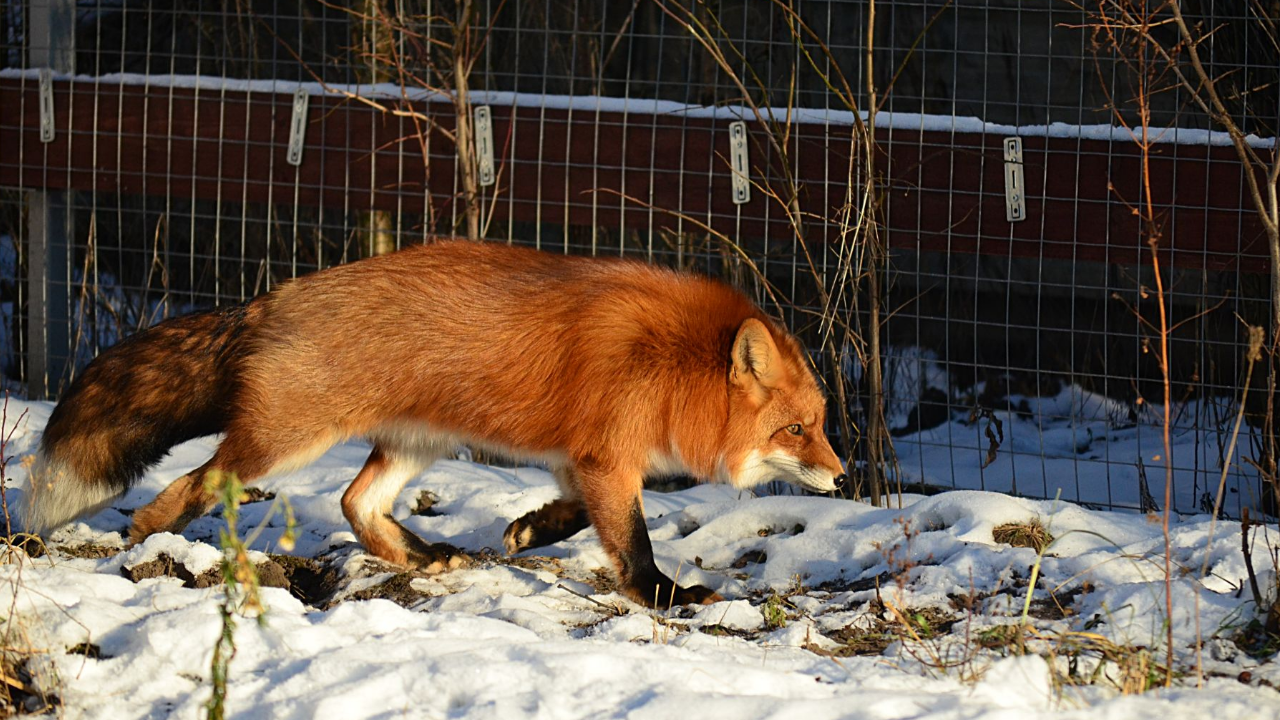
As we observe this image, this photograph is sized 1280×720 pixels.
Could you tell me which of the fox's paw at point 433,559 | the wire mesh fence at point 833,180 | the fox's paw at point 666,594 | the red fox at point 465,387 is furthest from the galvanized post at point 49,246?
the fox's paw at point 666,594

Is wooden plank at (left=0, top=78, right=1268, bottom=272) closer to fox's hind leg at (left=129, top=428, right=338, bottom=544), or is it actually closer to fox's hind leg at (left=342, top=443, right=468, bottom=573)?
fox's hind leg at (left=342, top=443, right=468, bottom=573)

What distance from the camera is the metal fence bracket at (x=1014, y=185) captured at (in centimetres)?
524

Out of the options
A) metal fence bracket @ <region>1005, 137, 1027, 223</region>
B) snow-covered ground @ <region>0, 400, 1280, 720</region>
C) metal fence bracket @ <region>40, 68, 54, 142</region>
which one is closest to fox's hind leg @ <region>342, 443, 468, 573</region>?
snow-covered ground @ <region>0, 400, 1280, 720</region>

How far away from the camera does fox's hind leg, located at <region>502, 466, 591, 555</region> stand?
14.4ft

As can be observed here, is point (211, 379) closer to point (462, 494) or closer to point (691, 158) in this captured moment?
point (462, 494)

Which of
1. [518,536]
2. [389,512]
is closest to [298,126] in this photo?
[389,512]

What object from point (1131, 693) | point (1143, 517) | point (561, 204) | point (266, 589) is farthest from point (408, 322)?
point (1143, 517)

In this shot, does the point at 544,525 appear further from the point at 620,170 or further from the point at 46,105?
the point at 46,105

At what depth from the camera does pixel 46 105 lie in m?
6.38

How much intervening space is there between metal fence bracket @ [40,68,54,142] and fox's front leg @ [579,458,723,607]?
419 centimetres

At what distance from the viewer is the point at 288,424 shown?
12.8ft

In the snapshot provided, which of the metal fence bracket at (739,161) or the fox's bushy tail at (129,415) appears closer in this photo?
the fox's bushy tail at (129,415)

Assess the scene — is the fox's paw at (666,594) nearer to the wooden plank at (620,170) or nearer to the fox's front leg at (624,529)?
the fox's front leg at (624,529)

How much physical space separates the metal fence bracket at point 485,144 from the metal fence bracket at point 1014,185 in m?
2.42
